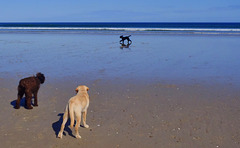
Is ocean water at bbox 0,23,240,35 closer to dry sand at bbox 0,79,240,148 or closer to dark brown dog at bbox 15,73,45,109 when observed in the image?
dry sand at bbox 0,79,240,148

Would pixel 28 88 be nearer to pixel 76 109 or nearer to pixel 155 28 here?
pixel 76 109

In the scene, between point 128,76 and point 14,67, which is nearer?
point 128,76

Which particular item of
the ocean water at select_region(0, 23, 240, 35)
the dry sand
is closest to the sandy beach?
the dry sand

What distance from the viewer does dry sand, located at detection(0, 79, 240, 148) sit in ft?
16.5

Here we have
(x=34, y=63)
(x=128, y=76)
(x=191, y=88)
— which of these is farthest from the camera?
(x=34, y=63)

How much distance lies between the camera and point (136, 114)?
6309 millimetres

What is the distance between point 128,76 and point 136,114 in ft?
12.7

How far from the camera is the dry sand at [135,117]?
502cm

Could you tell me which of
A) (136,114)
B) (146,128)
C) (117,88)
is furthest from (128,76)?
(146,128)

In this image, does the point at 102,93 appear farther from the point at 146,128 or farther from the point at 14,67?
the point at 14,67

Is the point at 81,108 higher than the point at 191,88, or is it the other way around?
the point at 81,108

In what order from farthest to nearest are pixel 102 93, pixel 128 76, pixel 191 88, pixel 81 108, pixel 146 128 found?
pixel 128 76, pixel 191 88, pixel 102 93, pixel 146 128, pixel 81 108

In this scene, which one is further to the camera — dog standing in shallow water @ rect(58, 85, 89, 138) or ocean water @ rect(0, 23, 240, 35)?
ocean water @ rect(0, 23, 240, 35)

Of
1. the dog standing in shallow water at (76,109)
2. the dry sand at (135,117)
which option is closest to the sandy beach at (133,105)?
the dry sand at (135,117)
